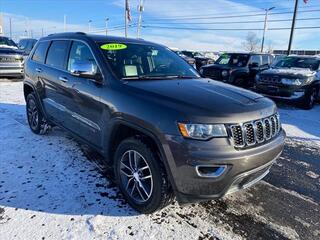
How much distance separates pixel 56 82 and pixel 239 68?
32.1ft

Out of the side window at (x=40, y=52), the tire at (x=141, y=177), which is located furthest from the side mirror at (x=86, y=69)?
the side window at (x=40, y=52)

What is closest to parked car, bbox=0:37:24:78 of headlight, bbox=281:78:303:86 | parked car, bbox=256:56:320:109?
parked car, bbox=256:56:320:109

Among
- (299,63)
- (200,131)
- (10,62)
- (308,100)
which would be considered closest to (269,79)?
(308,100)

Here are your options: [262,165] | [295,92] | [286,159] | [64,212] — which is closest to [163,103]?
[262,165]

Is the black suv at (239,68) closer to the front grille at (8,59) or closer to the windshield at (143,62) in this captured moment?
the front grille at (8,59)

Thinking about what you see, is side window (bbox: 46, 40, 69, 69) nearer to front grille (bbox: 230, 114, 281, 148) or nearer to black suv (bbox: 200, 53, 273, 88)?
front grille (bbox: 230, 114, 281, 148)

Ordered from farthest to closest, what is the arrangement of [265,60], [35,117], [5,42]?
[5,42] < [265,60] < [35,117]

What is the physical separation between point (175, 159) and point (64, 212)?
1368 millimetres

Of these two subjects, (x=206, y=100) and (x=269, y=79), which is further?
(x=269, y=79)

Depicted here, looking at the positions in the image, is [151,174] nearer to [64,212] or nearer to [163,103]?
[163,103]

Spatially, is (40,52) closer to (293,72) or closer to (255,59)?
(293,72)

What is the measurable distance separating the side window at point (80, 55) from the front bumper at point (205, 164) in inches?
63.5

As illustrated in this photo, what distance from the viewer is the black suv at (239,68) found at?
1284cm

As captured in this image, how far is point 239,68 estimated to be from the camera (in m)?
12.9
